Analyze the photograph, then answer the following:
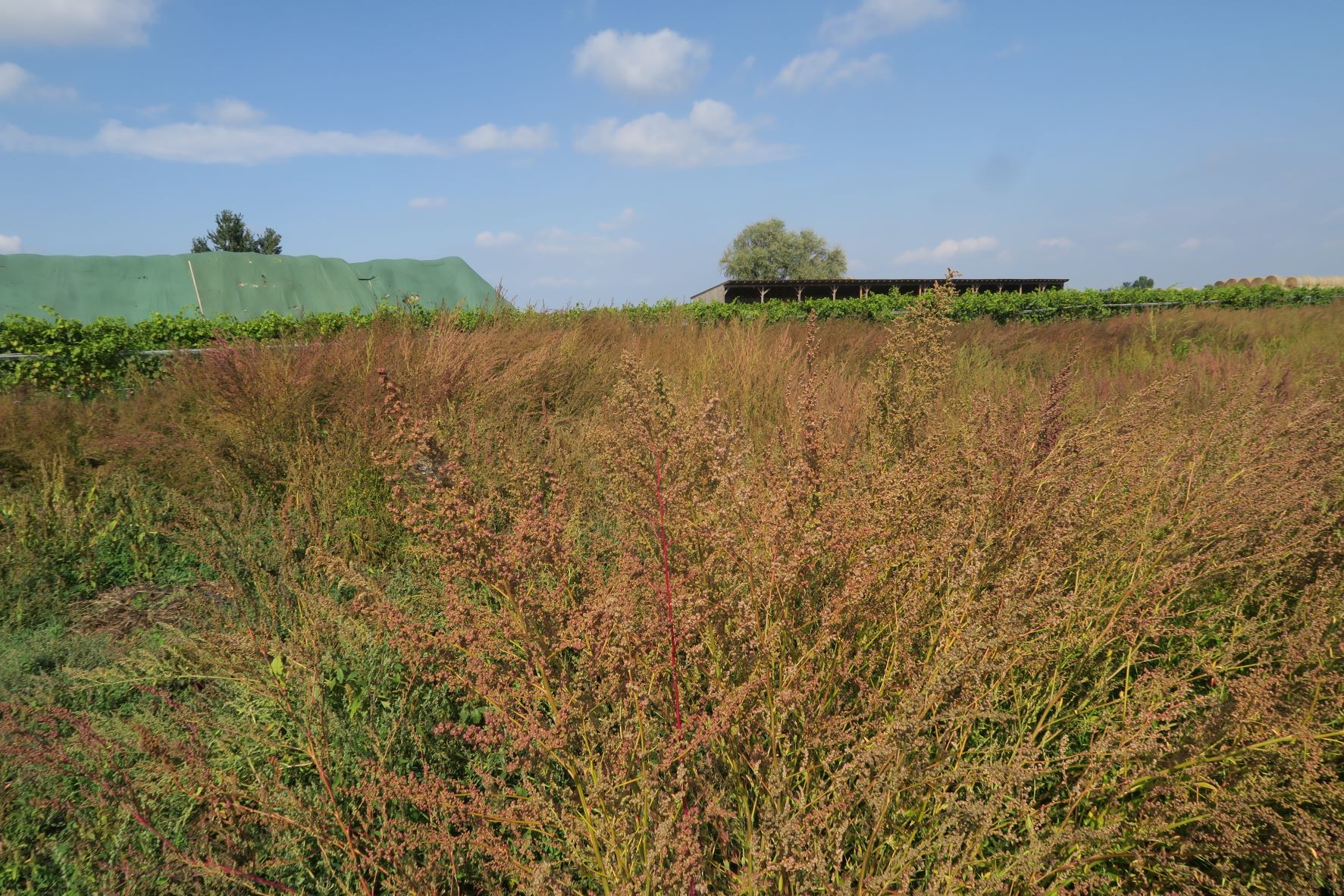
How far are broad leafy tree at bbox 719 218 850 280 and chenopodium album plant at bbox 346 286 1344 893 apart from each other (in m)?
58.7

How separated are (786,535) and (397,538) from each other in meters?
3.44

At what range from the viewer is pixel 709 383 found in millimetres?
5836

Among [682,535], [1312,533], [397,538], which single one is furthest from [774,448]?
[397,538]

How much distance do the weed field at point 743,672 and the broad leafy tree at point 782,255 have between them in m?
57.5

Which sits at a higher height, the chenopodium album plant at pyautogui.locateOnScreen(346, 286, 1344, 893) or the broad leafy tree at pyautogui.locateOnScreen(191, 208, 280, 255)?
the broad leafy tree at pyautogui.locateOnScreen(191, 208, 280, 255)

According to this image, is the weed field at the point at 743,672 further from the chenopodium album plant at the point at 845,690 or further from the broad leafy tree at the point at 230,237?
the broad leafy tree at the point at 230,237

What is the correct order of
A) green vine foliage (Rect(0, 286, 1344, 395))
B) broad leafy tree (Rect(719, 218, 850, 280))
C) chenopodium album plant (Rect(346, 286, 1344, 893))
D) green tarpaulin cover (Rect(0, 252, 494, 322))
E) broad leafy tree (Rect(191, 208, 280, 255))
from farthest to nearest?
broad leafy tree (Rect(719, 218, 850, 280))
broad leafy tree (Rect(191, 208, 280, 255))
green tarpaulin cover (Rect(0, 252, 494, 322))
green vine foliage (Rect(0, 286, 1344, 395))
chenopodium album plant (Rect(346, 286, 1344, 893))

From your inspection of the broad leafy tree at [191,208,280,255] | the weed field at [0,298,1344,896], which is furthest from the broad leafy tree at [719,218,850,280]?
the weed field at [0,298,1344,896]

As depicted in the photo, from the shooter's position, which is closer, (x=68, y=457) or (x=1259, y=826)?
(x=1259, y=826)

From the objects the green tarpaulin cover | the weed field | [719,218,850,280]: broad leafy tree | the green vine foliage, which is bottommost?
the weed field

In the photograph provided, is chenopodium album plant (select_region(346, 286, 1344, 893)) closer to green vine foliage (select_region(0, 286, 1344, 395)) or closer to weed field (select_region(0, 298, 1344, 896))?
weed field (select_region(0, 298, 1344, 896))

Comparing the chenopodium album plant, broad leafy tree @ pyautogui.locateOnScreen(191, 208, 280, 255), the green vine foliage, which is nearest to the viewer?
the chenopodium album plant

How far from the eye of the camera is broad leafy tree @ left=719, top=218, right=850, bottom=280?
59.1m

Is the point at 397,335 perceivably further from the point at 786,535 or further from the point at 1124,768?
the point at 1124,768
